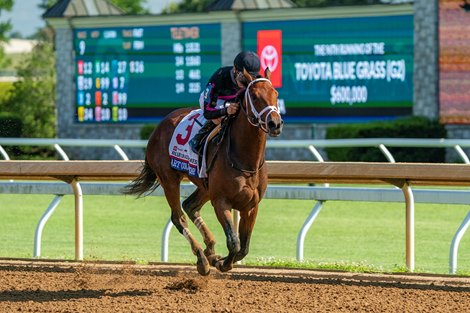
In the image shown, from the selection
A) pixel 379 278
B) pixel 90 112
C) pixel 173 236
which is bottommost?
pixel 90 112

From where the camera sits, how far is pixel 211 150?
7.18 meters

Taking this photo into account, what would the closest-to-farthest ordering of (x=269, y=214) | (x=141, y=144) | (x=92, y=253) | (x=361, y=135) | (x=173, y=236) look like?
(x=92, y=253)
(x=173, y=236)
(x=141, y=144)
(x=269, y=214)
(x=361, y=135)

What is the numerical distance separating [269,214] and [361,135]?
733cm

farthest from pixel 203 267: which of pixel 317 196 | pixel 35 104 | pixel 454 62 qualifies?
pixel 35 104

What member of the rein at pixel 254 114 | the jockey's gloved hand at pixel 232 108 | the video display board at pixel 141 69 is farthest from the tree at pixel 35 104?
the rein at pixel 254 114

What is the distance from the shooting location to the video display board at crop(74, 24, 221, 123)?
2289cm

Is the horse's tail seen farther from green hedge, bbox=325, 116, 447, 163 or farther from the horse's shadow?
green hedge, bbox=325, 116, 447, 163

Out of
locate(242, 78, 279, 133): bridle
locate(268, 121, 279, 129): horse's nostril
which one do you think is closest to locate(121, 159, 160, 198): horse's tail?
locate(242, 78, 279, 133): bridle

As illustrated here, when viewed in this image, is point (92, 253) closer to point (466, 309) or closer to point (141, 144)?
point (141, 144)

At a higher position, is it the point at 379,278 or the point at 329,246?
the point at 379,278

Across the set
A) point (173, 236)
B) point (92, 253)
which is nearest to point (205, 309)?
point (92, 253)

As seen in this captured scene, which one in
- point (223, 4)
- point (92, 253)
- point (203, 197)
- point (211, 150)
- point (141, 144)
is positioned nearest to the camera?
point (211, 150)

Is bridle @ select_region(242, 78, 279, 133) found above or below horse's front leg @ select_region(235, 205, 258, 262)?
above

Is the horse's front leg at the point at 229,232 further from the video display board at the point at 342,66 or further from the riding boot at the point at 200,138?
the video display board at the point at 342,66
